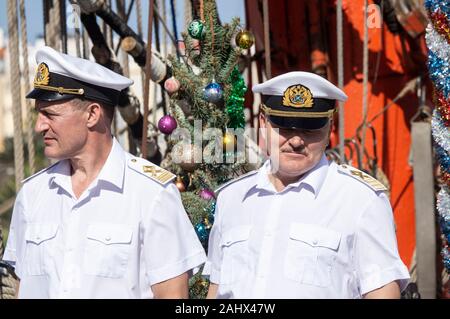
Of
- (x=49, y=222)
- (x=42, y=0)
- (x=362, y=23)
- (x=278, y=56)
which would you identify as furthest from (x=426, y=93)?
(x=49, y=222)

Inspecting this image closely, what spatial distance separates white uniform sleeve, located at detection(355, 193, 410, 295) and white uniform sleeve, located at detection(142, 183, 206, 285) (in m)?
0.52

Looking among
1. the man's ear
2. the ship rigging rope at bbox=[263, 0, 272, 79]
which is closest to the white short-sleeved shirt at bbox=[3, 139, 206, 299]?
the man's ear

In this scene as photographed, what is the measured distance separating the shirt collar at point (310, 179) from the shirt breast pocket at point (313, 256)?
143mm

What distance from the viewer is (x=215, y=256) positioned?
3.07 meters

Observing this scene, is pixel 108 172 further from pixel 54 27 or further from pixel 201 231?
pixel 54 27

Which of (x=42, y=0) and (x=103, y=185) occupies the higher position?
(x=42, y=0)


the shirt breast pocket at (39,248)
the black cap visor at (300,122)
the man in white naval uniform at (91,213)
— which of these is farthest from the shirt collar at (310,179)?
the shirt breast pocket at (39,248)

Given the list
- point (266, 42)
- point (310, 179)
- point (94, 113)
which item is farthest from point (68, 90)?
point (266, 42)

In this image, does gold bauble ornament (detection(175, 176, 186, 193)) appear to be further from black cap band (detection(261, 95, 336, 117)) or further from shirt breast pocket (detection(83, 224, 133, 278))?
shirt breast pocket (detection(83, 224, 133, 278))

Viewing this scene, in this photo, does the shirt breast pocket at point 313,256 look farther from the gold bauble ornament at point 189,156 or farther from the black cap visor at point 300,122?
the gold bauble ornament at point 189,156

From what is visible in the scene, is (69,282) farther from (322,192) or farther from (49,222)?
(322,192)

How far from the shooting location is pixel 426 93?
18.3 ft

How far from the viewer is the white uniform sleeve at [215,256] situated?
3.04 m

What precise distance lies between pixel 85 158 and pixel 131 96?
79.9 inches
